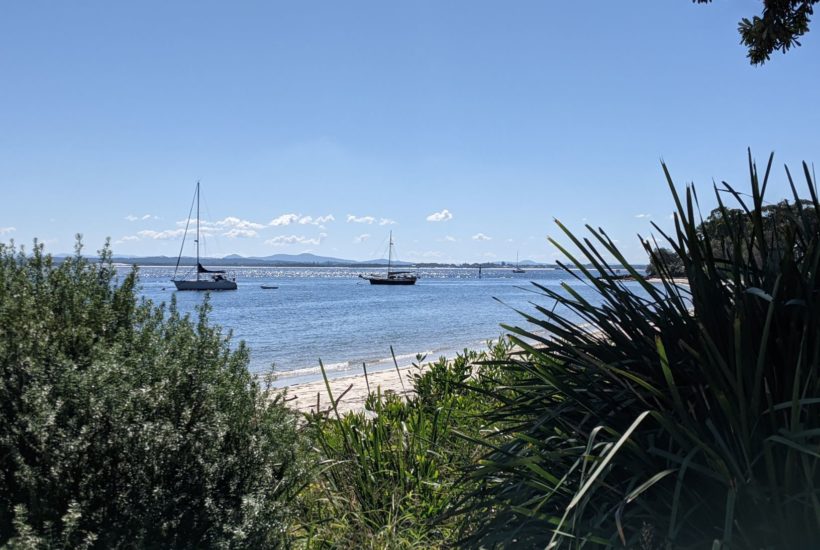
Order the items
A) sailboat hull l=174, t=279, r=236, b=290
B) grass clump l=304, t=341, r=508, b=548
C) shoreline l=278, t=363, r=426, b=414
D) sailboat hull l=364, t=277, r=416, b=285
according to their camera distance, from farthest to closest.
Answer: sailboat hull l=364, t=277, r=416, b=285 < sailboat hull l=174, t=279, r=236, b=290 < shoreline l=278, t=363, r=426, b=414 < grass clump l=304, t=341, r=508, b=548

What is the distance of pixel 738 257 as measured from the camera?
277cm

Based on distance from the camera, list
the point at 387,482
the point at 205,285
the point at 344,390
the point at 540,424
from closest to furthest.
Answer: the point at 540,424 < the point at 387,482 < the point at 344,390 < the point at 205,285

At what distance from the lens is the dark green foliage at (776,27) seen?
717 centimetres

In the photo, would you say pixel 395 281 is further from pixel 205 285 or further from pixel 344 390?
pixel 344 390

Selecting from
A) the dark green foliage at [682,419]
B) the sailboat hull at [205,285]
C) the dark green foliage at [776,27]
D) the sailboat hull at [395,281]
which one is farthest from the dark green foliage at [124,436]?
the sailboat hull at [395,281]

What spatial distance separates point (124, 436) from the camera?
9.11 feet

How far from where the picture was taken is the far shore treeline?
7.38ft

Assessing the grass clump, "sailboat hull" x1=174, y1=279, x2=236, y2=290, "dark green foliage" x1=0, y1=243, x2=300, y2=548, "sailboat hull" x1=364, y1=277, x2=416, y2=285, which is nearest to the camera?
"dark green foliage" x1=0, y1=243, x2=300, y2=548

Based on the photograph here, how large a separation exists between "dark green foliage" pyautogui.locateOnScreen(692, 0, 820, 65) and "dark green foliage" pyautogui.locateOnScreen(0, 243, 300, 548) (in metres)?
6.79

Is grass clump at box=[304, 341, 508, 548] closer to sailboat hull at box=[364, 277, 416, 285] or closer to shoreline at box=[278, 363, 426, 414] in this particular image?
shoreline at box=[278, 363, 426, 414]

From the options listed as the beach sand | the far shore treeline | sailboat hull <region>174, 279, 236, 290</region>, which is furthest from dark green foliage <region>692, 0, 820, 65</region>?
sailboat hull <region>174, 279, 236, 290</region>

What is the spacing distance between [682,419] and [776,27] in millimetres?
6587

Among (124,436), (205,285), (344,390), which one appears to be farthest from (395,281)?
(124,436)

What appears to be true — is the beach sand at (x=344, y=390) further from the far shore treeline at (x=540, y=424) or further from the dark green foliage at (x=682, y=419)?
the dark green foliage at (x=682, y=419)
